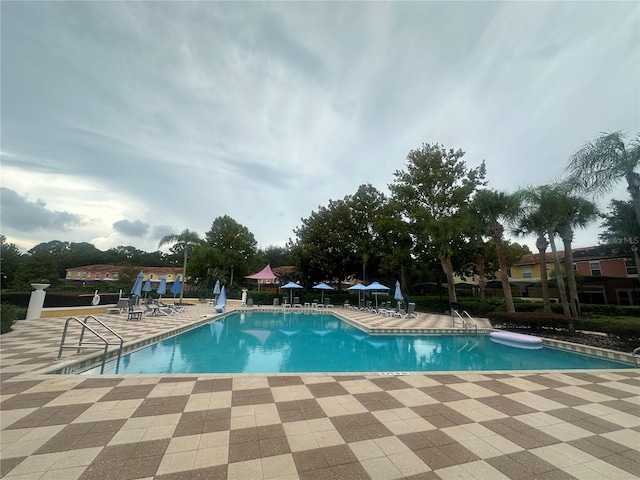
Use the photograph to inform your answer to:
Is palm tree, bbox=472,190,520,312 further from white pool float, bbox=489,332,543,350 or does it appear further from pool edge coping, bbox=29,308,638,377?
white pool float, bbox=489,332,543,350

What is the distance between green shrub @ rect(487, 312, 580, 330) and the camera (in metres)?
11.1

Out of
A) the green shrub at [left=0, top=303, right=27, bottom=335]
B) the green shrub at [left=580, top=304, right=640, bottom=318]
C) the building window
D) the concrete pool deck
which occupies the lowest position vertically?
the concrete pool deck

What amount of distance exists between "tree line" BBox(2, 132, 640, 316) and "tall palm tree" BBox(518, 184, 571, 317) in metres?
0.04

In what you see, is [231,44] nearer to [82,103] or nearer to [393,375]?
[82,103]

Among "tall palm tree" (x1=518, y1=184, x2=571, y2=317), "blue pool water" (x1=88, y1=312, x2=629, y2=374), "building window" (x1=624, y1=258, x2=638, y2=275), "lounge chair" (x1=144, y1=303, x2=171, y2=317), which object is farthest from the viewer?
"building window" (x1=624, y1=258, x2=638, y2=275)

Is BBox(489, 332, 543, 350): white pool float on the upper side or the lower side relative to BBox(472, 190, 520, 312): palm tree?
lower

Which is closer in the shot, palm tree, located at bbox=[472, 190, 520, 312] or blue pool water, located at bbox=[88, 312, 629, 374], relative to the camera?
blue pool water, located at bbox=[88, 312, 629, 374]

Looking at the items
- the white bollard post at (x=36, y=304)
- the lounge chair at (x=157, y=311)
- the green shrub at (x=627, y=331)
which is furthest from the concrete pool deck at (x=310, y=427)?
the lounge chair at (x=157, y=311)

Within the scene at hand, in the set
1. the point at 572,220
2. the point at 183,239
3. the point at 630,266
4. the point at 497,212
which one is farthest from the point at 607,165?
the point at 183,239

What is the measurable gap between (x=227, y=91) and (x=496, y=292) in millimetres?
35175

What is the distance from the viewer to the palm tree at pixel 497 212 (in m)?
14.0

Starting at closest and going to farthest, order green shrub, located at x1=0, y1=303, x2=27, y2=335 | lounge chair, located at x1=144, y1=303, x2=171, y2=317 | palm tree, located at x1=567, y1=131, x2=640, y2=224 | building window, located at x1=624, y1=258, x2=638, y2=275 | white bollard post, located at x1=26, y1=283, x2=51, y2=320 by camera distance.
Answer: green shrub, located at x1=0, y1=303, x2=27, y2=335
palm tree, located at x1=567, y1=131, x2=640, y2=224
white bollard post, located at x1=26, y1=283, x2=51, y2=320
lounge chair, located at x1=144, y1=303, x2=171, y2=317
building window, located at x1=624, y1=258, x2=638, y2=275

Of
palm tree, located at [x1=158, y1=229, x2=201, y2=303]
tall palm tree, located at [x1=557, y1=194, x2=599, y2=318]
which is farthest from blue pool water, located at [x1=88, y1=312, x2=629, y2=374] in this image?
palm tree, located at [x1=158, y1=229, x2=201, y2=303]

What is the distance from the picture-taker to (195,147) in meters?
12.6
